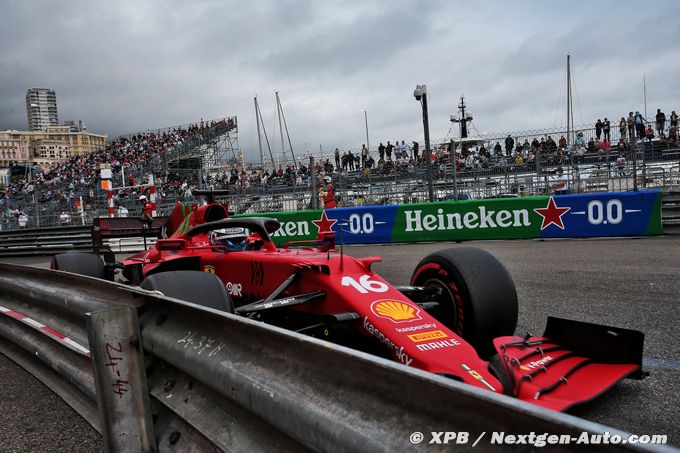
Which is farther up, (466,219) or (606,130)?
(606,130)

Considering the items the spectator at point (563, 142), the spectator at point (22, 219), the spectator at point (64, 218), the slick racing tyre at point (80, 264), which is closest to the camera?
the slick racing tyre at point (80, 264)

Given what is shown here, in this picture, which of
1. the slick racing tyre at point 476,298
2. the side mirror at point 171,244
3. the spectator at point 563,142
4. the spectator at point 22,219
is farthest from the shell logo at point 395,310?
the spectator at point 22,219

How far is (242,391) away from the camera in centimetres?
159

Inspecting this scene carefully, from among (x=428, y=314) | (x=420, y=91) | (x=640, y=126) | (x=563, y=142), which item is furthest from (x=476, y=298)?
(x=640, y=126)

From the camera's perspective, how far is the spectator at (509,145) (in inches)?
623

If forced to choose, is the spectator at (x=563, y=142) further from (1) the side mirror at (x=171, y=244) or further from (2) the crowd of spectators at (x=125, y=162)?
(2) the crowd of spectators at (x=125, y=162)

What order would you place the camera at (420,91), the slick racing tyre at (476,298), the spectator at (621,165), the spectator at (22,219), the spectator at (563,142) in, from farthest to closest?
the spectator at (22,219)
the camera at (420,91)
the spectator at (563,142)
the spectator at (621,165)
the slick racing tyre at (476,298)

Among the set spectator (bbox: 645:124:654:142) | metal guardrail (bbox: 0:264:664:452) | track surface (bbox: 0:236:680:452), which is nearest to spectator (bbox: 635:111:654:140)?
spectator (bbox: 645:124:654:142)

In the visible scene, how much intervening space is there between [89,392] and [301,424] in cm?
165

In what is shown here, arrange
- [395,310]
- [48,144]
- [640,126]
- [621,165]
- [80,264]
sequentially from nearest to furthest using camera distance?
[395,310]
[80,264]
[621,165]
[640,126]
[48,144]

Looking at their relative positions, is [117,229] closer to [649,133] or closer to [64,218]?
[64,218]

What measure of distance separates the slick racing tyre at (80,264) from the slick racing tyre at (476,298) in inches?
169

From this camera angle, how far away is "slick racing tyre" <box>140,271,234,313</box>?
3.06m

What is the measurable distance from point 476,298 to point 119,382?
7.29 ft
